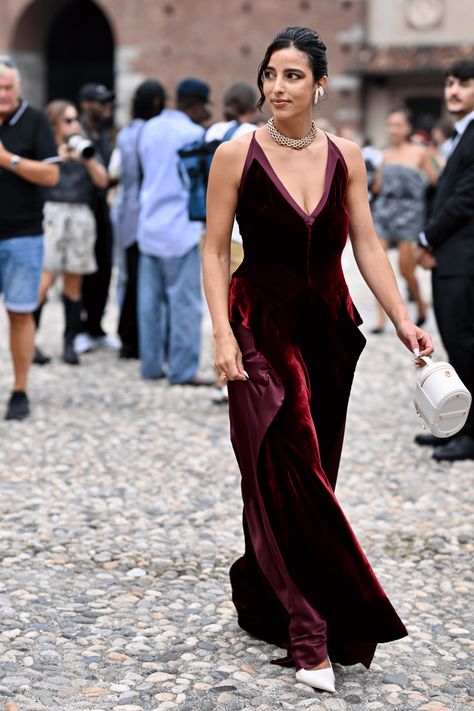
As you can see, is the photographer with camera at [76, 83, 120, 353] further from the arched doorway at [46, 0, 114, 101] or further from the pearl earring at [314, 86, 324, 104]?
the arched doorway at [46, 0, 114, 101]

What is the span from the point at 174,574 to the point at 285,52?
2000mm

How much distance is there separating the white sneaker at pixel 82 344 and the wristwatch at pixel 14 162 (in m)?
2.99

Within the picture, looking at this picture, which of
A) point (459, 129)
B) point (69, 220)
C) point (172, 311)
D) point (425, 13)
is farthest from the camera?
point (425, 13)

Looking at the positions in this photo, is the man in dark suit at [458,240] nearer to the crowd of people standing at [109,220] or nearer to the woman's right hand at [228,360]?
the crowd of people standing at [109,220]

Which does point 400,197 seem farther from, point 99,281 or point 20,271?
point 20,271

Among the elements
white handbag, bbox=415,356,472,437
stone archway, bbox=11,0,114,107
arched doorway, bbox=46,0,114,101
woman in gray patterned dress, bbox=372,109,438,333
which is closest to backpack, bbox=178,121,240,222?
woman in gray patterned dress, bbox=372,109,438,333

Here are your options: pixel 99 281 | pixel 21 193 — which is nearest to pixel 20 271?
pixel 21 193

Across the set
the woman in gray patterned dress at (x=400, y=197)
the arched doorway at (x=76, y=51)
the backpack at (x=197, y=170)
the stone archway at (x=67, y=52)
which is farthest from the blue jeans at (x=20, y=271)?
the arched doorway at (x=76, y=51)

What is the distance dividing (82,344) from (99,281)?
1.78ft

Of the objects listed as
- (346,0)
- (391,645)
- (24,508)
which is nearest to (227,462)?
(24,508)

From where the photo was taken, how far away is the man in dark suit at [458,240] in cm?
619

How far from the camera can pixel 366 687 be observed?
3449 mm

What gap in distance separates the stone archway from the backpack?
66.8ft

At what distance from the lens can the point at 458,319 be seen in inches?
247
